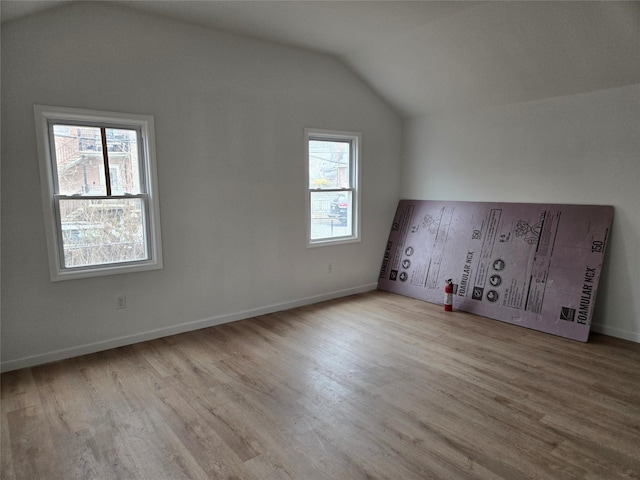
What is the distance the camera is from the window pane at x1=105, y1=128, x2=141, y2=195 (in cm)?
346

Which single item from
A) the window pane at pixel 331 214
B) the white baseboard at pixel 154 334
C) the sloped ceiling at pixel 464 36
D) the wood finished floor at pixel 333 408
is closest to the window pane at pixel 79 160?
the sloped ceiling at pixel 464 36

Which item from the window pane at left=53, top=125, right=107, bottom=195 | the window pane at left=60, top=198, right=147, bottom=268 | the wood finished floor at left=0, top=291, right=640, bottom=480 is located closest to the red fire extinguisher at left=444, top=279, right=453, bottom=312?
the wood finished floor at left=0, top=291, right=640, bottom=480

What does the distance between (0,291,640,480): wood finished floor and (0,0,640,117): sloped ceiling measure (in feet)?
7.98

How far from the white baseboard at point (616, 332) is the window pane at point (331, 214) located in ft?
9.16

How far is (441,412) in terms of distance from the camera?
8.29 feet

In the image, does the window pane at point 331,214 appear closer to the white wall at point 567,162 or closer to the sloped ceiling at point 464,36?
the white wall at point 567,162

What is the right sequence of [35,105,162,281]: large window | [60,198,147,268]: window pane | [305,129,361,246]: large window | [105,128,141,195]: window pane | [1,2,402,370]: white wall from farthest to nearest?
[305,129,361,246]: large window, [105,128,141,195]: window pane, [60,198,147,268]: window pane, [35,105,162,281]: large window, [1,2,402,370]: white wall

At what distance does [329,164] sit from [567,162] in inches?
98.8

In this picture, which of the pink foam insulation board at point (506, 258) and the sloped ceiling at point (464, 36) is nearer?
the sloped ceiling at point (464, 36)

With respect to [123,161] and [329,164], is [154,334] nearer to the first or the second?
[123,161]

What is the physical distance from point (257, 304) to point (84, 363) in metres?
1.70

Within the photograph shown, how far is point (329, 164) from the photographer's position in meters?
4.93

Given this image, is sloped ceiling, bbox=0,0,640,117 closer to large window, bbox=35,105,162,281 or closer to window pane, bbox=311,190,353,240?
large window, bbox=35,105,162,281

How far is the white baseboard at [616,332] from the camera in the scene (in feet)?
11.8
